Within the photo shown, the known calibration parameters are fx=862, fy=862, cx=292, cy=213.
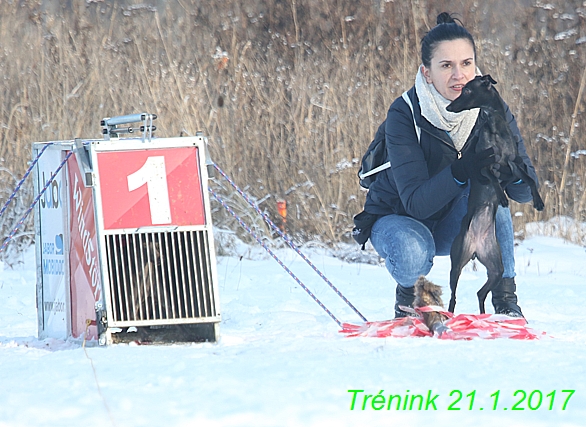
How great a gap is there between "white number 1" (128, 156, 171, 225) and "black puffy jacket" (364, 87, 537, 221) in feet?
3.07

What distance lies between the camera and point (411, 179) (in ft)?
11.2

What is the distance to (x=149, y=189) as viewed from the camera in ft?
10.6

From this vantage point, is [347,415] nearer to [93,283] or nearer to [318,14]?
[93,283]

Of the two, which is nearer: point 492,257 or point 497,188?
point 497,188

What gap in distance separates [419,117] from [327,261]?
117 inches

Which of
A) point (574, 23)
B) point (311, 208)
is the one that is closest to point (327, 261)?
point (311, 208)

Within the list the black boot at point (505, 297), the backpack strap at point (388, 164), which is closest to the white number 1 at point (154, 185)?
the backpack strap at point (388, 164)

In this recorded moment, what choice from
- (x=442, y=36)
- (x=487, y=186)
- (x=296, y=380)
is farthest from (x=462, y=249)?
(x=296, y=380)

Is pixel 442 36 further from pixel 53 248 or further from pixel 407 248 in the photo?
pixel 53 248

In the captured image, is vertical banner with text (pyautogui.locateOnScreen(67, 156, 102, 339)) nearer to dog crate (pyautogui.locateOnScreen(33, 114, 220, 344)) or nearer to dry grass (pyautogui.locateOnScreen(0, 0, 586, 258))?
dog crate (pyautogui.locateOnScreen(33, 114, 220, 344))

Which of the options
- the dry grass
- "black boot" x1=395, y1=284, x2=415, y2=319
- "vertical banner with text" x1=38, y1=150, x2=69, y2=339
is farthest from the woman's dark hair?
the dry grass

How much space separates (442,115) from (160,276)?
127 cm

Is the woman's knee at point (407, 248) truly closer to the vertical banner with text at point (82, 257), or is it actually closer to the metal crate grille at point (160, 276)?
the metal crate grille at point (160, 276)

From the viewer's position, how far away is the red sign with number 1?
3.21 meters
